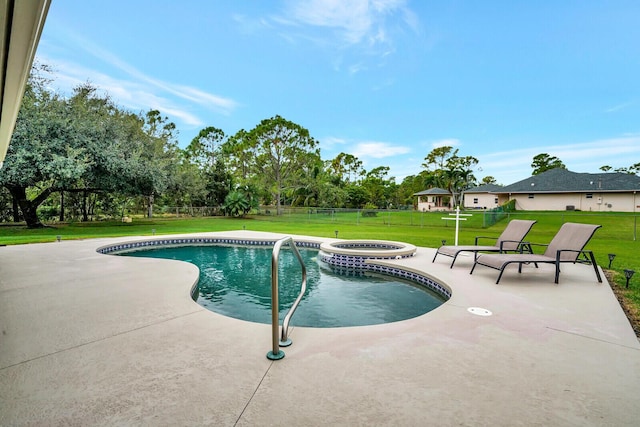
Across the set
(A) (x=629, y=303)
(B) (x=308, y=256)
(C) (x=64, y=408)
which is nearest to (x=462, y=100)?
(B) (x=308, y=256)

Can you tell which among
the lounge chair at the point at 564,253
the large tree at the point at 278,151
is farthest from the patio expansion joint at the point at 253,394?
the large tree at the point at 278,151

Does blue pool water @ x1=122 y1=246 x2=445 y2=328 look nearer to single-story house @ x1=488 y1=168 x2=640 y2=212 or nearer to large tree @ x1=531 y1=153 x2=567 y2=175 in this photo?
single-story house @ x1=488 y1=168 x2=640 y2=212

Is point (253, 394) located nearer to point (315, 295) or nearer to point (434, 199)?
point (315, 295)

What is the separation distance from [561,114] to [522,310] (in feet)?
81.6

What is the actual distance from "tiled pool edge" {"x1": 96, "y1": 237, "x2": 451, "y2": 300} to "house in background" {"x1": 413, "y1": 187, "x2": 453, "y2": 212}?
29.8 meters

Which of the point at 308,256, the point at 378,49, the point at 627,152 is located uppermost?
the point at 378,49

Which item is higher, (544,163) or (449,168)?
(544,163)

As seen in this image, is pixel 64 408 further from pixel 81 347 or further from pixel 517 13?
pixel 517 13

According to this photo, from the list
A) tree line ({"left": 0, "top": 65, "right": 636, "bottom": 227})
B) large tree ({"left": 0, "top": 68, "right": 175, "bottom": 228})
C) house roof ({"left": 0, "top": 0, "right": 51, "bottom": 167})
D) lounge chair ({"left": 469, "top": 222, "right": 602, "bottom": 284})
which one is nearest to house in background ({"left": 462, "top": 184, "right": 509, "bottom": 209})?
tree line ({"left": 0, "top": 65, "right": 636, "bottom": 227})

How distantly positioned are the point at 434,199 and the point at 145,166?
3150 cm

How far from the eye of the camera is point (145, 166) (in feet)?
51.9

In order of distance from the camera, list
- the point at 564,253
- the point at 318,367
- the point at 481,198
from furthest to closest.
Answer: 1. the point at 481,198
2. the point at 564,253
3. the point at 318,367

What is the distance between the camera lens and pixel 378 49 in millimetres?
16484

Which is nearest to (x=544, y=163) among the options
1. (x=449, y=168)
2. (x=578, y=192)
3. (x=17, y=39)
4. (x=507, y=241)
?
(x=449, y=168)
